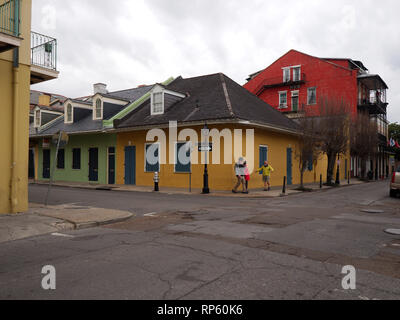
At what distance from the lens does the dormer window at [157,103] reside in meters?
21.1

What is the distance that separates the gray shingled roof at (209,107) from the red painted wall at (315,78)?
12.5 meters

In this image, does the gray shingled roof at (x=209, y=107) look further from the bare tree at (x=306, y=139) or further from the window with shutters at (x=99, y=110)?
the window with shutters at (x=99, y=110)

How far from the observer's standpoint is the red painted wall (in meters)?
34.6

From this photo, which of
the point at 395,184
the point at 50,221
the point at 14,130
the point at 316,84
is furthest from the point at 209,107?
the point at 316,84

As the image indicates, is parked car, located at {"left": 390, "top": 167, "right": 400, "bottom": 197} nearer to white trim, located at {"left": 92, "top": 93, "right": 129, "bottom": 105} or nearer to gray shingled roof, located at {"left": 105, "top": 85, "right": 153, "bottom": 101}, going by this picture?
gray shingled roof, located at {"left": 105, "top": 85, "right": 153, "bottom": 101}

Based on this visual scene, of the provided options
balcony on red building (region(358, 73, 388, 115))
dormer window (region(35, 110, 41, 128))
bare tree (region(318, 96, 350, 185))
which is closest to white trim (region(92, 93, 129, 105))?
dormer window (region(35, 110, 41, 128))

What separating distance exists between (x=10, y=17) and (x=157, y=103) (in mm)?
12311

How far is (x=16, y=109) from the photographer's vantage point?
9438 mm

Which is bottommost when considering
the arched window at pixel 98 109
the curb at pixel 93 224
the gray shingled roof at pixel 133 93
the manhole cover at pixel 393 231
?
the curb at pixel 93 224

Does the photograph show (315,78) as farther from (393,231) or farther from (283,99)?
(393,231)

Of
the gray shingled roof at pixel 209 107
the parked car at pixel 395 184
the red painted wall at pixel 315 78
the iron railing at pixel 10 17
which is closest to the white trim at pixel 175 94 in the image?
the gray shingled roof at pixel 209 107

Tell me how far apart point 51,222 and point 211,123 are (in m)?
10.7
